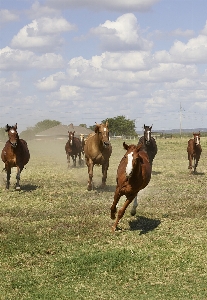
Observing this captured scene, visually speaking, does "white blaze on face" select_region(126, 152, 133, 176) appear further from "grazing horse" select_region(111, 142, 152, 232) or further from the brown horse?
the brown horse

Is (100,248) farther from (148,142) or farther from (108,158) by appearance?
(148,142)

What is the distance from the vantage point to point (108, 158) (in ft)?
62.6

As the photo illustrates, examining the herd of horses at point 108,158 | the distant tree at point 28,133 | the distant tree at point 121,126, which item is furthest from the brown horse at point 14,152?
the distant tree at point 121,126

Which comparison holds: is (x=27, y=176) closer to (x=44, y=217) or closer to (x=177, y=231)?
(x=44, y=217)

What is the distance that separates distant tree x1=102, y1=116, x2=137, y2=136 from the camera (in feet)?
484

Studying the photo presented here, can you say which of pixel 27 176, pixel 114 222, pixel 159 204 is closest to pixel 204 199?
pixel 159 204

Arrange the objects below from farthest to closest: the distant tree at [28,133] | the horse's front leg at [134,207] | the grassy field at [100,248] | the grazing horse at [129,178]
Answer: the distant tree at [28,133]
the horse's front leg at [134,207]
the grazing horse at [129,178]
the grassy field at [100,248]

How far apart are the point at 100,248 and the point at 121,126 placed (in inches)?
5441

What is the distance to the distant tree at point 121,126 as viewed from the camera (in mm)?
→ 147500

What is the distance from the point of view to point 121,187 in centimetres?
1135

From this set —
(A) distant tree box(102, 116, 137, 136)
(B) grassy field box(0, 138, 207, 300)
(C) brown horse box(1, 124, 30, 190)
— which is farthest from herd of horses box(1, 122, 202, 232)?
(A) distant tree box(102, 116, 137, 136)

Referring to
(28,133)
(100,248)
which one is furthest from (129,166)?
(28,133)

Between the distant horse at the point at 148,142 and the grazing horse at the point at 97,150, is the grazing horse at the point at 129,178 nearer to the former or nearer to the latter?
the grazing horse at the point at 97,150

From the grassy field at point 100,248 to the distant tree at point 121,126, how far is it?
131 meters
